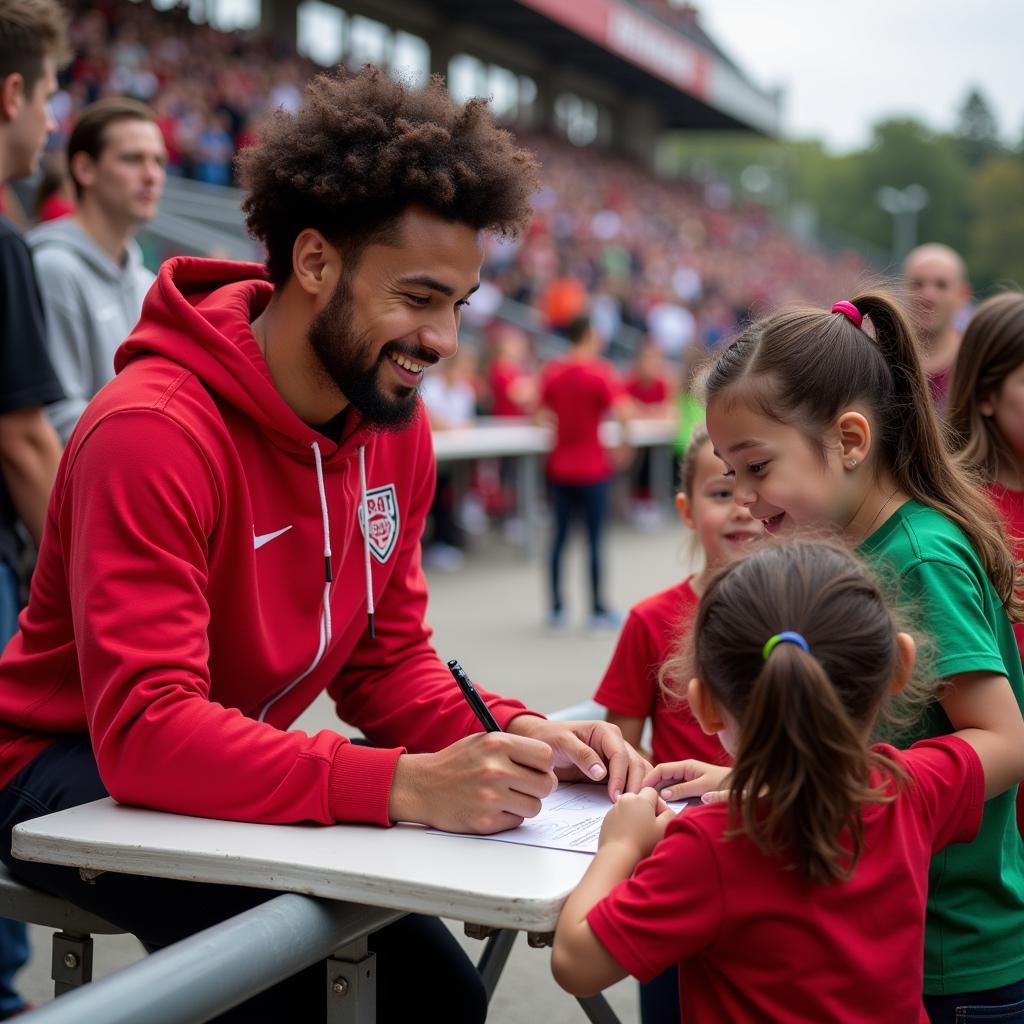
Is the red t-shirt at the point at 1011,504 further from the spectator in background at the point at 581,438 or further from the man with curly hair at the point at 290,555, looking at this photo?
the spectator in background at the point at 581,438

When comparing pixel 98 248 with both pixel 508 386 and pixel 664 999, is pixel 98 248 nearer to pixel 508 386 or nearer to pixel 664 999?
pixel 664 999

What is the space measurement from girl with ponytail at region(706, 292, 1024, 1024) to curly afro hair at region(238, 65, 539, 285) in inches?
19.6

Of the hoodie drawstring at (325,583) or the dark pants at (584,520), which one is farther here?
the dark pants at (584,520)

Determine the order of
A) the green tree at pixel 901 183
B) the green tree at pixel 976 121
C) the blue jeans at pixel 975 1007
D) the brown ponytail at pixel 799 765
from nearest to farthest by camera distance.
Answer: the brown ponytail at pixel 799 765 → the blue jeans at pixel 975 1007 → the green tree at pixel 901 183 → the green tree at pixel 976 121

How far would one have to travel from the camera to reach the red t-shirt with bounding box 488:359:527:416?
1220 cm

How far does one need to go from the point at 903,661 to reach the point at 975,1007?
57 cm

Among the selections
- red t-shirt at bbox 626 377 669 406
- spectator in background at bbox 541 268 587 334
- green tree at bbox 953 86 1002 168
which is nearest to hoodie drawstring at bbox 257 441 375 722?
red t-shirt at bbox 626 377 669 406

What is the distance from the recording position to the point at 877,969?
147cm

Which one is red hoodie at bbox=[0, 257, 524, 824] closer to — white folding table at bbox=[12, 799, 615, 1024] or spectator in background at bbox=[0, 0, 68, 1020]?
white folding table at bbox=[12, 799, 615, 1024]

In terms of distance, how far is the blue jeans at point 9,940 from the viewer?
2.80m

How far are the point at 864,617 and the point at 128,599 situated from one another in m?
0.98

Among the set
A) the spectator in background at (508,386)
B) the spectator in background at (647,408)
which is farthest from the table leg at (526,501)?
the spectator in background at (647,408)

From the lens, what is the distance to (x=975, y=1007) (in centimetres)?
176

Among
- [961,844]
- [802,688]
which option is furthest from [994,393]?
[802,688]
